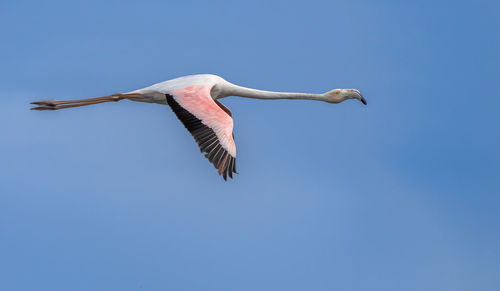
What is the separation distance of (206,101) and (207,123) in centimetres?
95

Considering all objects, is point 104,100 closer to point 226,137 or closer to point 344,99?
point 226,137

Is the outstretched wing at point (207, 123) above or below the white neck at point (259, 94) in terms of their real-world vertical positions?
below

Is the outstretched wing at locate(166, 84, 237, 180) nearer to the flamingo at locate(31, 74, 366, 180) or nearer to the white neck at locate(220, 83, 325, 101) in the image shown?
the flamingo at locate(31, 74, 366, 180)

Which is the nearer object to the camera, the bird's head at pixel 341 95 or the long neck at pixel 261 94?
the long neck at pixel 261 94

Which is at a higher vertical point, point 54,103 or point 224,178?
point 54,103

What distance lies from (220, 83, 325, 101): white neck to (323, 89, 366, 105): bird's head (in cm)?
19

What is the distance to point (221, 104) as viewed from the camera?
2489cm

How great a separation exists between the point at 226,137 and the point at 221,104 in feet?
11.2

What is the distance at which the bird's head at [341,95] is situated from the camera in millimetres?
25906

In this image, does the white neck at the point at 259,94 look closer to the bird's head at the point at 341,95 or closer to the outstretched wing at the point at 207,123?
the bird's head at the point at 341,95

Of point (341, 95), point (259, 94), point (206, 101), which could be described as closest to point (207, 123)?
point (206, 101)

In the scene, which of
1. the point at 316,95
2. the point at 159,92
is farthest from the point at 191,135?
the point at 316,95

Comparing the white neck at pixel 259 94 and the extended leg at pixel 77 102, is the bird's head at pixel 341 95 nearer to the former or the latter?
the white neck at pixel 259 94

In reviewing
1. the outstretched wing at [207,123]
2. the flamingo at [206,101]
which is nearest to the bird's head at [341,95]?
the flamingo at [206,101]
